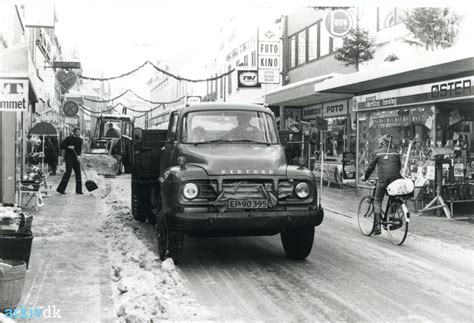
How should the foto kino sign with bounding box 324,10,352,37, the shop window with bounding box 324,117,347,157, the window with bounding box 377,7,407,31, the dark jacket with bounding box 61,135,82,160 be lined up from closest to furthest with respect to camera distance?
the dark jacket with bounding box 61,135,82,160 → the foto kino sign with bounding box 324,10,352,37 → the window with bounding box 377,7,407,31 → the shop window with bounding box 324,117,347,157

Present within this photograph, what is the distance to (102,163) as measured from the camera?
27328 mm

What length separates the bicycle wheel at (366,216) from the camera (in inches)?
411

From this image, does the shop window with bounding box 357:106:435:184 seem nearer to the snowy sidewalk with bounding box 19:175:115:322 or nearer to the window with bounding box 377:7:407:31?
the window with bounding box 377:7:407:31

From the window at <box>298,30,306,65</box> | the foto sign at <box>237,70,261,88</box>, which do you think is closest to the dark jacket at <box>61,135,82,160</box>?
the foto sign at <box>237,70,261,88</box>

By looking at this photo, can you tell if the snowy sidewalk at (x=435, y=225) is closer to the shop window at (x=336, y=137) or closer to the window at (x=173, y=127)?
the window at (x=173, y=127)

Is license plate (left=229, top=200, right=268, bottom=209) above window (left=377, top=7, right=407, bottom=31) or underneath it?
underneath

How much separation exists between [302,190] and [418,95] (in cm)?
780

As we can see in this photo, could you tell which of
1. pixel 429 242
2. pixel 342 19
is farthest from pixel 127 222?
pixel 342 19

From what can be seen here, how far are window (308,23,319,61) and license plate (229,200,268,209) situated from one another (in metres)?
20.2

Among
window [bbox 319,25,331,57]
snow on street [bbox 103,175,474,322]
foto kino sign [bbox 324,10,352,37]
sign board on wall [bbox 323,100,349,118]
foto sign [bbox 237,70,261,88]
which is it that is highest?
window [bbox 319,25,331,57]

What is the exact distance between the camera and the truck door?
8472 millimetres

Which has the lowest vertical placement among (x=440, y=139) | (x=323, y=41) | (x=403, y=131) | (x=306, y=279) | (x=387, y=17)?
(x=306, y=279)

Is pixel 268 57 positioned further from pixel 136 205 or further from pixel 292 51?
pixel 136 205

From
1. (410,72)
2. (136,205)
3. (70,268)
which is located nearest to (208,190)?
(70,268)
